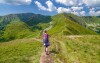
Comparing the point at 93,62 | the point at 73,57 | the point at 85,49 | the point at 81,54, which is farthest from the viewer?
the point at 85,49

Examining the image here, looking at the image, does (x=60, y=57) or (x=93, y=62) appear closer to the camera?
(x=93, y=62)

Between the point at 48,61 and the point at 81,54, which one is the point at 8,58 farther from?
the point at 81,54

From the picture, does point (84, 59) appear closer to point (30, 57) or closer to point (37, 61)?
point (37, 61)

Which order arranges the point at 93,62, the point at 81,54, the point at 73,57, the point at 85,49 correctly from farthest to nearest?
the point at 85,49, the point at 81,54, the point at 73,57, the point at 93,62

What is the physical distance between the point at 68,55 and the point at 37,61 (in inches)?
192

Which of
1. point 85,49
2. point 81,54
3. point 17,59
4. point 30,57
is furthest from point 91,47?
point 17,59

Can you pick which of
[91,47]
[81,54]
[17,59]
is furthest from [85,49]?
[17,59]

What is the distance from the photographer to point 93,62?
78.0 ft

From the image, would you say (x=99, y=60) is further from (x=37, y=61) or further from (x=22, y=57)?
(x=22, y=57)

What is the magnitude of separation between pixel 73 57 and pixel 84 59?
168cm

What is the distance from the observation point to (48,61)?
24.0m

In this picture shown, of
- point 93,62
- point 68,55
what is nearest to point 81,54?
point 68,55

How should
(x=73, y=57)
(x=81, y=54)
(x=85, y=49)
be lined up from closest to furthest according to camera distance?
(x=73, y=57), (x=81, y=54), (x=85, y=49)

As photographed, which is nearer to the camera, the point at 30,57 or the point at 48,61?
the point at 48,61
